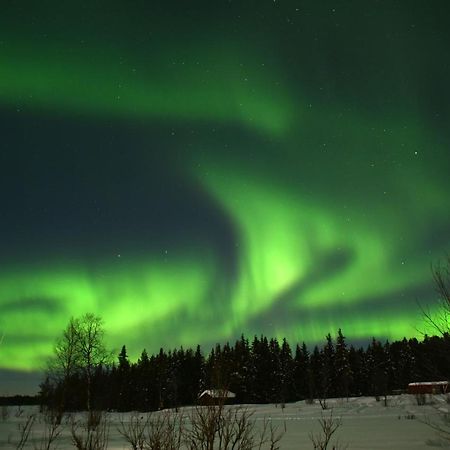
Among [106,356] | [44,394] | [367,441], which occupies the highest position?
[106,356]

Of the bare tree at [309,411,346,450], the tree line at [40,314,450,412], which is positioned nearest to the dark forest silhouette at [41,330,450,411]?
the tree line at [40,314,450,412]

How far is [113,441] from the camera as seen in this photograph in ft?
65.9

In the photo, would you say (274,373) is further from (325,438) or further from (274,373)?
(325,438)

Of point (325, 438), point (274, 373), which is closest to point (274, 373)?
point (274, 373)

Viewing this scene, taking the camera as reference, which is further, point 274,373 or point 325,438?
point 274,373

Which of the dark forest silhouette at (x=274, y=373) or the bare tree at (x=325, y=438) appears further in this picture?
the dark forest silhouette at (x=274, y=373)

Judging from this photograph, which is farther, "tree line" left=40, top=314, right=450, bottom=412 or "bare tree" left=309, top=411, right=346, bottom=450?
"tree line" left=40, top=314, right=450, bottom=412

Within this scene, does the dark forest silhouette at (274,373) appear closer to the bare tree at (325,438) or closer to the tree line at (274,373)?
the tree line at (274,373)

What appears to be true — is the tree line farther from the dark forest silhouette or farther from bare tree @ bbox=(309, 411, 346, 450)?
bare tree @ bbox=(309, 411, 346, 450)

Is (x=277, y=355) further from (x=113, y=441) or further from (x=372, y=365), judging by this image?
(x=113, y=441)

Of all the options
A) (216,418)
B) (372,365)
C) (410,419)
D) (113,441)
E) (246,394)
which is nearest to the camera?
(216,418)

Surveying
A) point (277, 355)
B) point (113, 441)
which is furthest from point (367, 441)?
point (277, 355)

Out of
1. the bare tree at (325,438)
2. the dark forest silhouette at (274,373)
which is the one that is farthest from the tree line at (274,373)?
the bare tree at (325,438)

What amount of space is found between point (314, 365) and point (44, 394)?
59554mm
